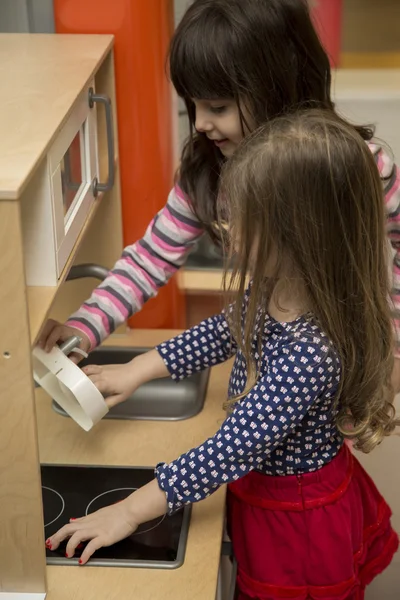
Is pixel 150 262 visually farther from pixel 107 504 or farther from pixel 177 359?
pixel 107 504

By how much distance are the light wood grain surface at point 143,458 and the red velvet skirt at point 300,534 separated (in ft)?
0.18

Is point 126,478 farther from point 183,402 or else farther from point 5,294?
point 5,294

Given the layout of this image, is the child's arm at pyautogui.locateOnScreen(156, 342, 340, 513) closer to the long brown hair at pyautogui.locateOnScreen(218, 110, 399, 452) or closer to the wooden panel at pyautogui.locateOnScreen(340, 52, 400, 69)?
the long brown hair at pyautogui.locateOnScreen(218, 110, 399, 452)

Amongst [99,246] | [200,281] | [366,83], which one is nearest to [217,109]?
[99,246]

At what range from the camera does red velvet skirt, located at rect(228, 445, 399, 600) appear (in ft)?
4.03

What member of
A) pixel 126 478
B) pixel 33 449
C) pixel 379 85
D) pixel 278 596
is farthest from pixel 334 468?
pixel 379 85

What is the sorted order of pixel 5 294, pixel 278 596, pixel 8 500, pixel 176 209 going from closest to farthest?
pixel 5 294 → pixel 8 500 → pixel 278 596 → pixel 176 209

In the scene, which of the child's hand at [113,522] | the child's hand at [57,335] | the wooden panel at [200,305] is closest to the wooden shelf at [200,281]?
the wooden panel at [200,305]

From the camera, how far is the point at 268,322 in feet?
3.76

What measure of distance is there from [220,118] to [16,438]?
0.51 meters

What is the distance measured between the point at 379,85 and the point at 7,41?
0.68 meters

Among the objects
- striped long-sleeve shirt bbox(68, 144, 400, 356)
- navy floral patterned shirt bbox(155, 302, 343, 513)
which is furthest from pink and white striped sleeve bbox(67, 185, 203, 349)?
navy floral patterned shirt bbox(155, 302, 343, 513)

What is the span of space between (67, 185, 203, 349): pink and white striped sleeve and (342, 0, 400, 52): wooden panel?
0.53 m

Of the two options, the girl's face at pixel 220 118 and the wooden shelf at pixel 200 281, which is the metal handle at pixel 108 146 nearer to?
the girl's face at pixel 220 118
